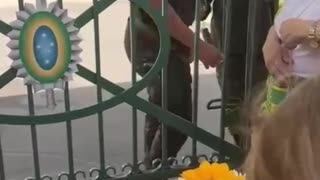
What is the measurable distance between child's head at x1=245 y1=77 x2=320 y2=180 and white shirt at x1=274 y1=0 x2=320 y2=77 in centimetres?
55

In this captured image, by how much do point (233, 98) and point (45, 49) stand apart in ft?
1.85

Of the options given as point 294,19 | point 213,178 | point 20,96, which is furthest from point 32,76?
point 20,96

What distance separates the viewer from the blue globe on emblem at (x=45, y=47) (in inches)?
49.8

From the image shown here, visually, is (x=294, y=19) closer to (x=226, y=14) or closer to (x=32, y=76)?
(x=226, y=14)

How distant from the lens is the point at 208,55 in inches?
59.4

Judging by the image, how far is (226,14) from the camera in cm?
150

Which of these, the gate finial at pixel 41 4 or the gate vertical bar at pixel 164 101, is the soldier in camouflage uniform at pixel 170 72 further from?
the gate finial at pixel 41 4

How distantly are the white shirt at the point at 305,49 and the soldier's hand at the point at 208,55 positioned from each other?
0.23 meters

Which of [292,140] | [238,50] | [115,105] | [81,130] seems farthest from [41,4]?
[81,130]

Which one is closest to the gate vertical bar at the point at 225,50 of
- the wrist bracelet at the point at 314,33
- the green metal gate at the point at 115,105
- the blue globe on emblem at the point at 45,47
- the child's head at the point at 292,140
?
the green metal gate at the point at 115,105

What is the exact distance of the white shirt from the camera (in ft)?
4.11

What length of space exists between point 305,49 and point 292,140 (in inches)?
24.3

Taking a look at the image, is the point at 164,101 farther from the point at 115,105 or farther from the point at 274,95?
the point at 274,95

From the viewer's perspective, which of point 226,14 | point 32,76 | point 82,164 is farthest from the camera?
point 82,164
